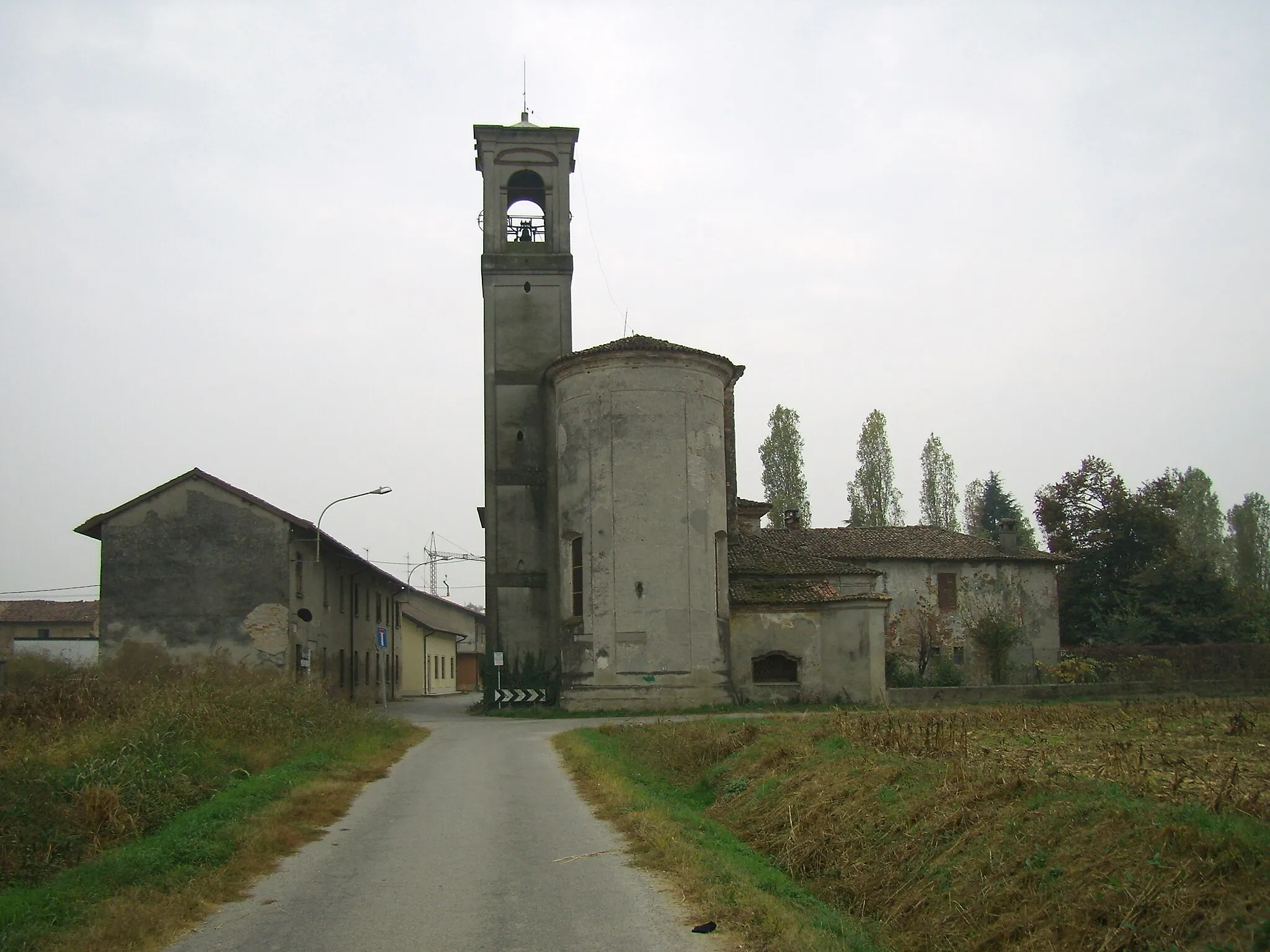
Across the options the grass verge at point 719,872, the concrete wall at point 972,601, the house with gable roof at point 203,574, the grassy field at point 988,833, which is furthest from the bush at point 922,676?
the grass verge at point 719,872

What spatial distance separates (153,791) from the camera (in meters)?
12.1

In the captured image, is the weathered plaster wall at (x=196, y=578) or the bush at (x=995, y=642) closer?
the weathered plaster wall at (x=196, y=578)

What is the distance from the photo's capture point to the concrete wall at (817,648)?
110ft

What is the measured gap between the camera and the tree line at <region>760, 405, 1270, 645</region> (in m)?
46.1

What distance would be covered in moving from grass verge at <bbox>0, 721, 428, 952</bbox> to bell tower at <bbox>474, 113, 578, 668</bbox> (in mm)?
21199

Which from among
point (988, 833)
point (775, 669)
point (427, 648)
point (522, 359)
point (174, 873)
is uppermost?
point (522, 359)

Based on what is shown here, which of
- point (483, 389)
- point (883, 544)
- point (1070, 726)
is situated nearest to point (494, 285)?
point (483, 389)

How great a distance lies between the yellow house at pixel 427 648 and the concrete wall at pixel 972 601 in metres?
26.0

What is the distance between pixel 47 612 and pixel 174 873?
6110 cm

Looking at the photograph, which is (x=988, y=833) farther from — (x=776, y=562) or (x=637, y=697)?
(x=776, y=562)

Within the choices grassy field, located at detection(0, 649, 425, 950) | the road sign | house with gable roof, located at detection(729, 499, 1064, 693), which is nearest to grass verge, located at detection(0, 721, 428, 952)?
grassy field, located at detection(0, 649, 425, 950)

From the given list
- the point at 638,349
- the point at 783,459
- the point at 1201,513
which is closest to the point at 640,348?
the point at 638,349

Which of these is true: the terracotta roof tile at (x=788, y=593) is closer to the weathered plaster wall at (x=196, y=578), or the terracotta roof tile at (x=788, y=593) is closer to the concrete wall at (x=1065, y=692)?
the concrete wall at (x=1065, y=692)

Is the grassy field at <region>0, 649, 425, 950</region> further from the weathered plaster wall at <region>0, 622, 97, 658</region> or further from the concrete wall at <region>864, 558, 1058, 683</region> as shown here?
the weathered plaster wall at <region>0, 622, 97, 658</region>
